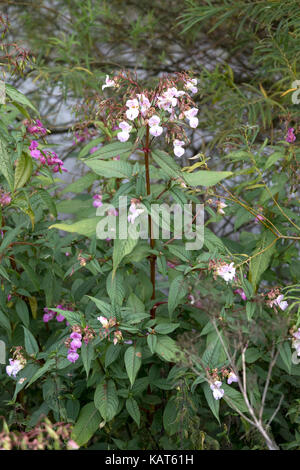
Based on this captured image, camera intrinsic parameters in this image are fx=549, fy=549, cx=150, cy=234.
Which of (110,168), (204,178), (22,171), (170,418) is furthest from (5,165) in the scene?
(170,418)

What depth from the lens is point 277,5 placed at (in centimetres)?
191

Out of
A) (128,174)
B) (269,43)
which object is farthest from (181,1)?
(128,174)

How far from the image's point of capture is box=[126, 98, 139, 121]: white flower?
4.02 ft

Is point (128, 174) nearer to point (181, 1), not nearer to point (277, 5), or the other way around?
point (277, 5)

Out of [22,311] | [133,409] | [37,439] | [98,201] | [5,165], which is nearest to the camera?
[37,439]

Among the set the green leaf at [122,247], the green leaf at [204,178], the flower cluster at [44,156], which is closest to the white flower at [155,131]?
the green leaf at [204,178]

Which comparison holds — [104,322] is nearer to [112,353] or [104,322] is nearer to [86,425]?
[112,353]

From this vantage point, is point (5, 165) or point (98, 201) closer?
point (5, 165)

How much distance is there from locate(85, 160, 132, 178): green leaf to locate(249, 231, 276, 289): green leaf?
0.41m

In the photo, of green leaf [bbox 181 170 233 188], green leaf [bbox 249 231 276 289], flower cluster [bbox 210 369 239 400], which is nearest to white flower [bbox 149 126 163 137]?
green leaf [bbox 181 170 233 188]

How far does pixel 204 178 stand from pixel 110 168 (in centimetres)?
23

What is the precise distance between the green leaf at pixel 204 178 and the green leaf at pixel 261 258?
271 millimetres

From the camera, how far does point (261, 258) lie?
59.0 inches
